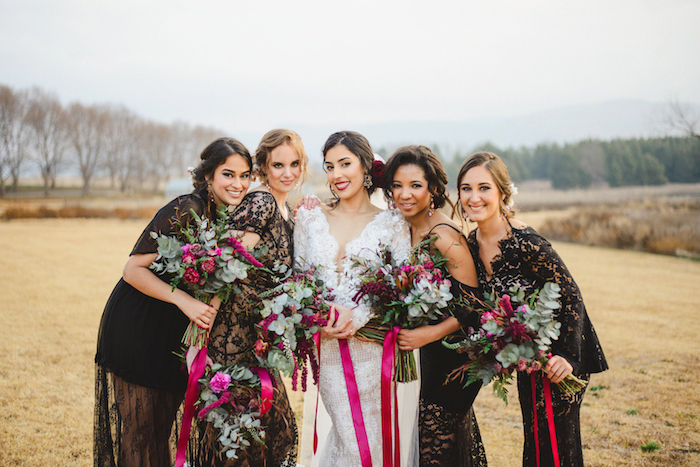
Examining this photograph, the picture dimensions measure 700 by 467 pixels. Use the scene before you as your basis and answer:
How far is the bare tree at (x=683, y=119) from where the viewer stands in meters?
20.7

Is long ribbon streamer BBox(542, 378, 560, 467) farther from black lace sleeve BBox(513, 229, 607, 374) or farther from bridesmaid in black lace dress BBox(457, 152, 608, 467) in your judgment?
black lace sleeve BBox(513, 229, 607, 374)

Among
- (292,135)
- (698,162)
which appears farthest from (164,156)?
(292,135)

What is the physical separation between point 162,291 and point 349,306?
4.16 ft

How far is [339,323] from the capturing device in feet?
9.86

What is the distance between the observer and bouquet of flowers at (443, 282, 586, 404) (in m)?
2.61

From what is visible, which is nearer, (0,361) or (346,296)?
(346,296)

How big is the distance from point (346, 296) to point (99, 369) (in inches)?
71.2

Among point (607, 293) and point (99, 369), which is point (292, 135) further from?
point (607, 293)

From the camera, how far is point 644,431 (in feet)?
15.9

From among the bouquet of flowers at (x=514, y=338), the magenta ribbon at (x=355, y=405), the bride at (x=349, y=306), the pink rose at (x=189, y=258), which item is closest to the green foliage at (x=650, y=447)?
the bouquet of flowers at (x=514, y=338)

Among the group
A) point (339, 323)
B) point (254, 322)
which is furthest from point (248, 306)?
point (339, 323)

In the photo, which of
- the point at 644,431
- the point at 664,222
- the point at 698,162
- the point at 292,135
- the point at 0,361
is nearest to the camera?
the point at 292,135

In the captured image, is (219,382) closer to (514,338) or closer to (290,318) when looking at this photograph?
(290,318)

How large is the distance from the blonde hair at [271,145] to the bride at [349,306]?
0.92 ft
